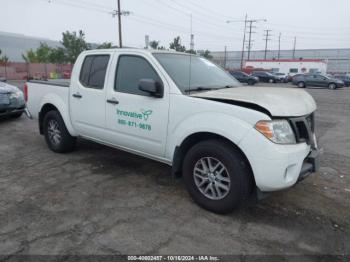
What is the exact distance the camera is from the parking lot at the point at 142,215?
295cm

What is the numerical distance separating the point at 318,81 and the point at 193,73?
29017 millimetres

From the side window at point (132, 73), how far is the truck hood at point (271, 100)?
784 millimetres

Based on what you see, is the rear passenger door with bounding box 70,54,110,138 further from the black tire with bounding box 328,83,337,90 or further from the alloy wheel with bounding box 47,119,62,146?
the black tire with bounding box 328,83,337,90

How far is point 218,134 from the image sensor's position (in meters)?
3.37

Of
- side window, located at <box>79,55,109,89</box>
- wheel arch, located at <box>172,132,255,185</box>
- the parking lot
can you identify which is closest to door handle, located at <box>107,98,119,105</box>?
side window, located at <box>79,55,109,89</box>

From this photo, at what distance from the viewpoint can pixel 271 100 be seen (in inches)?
131

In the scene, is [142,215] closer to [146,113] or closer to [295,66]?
[146,113]

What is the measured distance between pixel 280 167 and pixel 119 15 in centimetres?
3443

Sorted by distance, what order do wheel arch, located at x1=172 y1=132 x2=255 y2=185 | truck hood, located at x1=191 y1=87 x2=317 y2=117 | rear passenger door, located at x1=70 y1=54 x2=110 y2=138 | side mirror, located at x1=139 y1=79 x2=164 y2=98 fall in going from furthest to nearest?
rear passenger door, located at x1=70 y1=54 x2=110 y2=138 < side mirror, located at x1=139 y1=79 x2=164 y2=98 < wheel arch, located at x1=172 y1=132 x2=255 y2=185 < truck hood, located at x1=191 y1=87 x2=317 y2=117

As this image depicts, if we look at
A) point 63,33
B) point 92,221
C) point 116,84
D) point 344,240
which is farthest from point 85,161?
point 63,33

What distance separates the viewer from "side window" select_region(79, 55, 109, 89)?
15.5 feet

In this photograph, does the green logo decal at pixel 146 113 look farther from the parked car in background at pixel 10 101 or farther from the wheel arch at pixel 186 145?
the parked car in background at pixel 10 101

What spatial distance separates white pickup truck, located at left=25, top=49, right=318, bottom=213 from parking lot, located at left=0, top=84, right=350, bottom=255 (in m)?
0.40

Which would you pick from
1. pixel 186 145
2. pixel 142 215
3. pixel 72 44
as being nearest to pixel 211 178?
pixel 186 145
